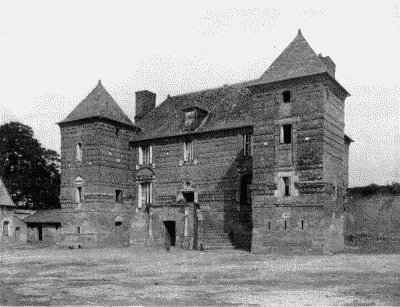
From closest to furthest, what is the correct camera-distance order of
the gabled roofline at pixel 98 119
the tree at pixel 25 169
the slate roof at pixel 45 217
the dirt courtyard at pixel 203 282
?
the dirt courtyard at pixel 203 282
the gabled roofline at pixel 98 119
the slate roof at pixel 45 217
the tree at pixel 25 169

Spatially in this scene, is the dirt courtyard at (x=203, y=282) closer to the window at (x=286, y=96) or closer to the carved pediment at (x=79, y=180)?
the window at (x=286, y=96)

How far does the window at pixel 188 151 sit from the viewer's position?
34.5m

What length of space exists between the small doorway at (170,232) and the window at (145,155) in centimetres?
591

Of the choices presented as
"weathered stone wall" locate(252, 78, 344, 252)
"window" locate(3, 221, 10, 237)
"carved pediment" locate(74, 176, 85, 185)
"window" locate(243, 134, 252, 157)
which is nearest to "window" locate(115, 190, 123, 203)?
"carved pediment" locate(74, 176, 85, 185)

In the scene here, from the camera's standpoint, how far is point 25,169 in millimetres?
53156

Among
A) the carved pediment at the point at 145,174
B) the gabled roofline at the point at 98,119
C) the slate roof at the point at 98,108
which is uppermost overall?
the slate roof at the point at 98,108

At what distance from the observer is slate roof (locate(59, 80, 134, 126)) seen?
35.8 m

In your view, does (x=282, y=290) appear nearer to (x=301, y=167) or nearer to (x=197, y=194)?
(x=301, y=167)

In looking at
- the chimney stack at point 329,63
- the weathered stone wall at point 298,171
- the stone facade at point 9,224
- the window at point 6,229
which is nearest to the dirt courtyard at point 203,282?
the weathered stone wall at point 298,171

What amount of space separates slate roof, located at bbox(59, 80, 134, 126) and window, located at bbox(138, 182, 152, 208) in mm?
4894

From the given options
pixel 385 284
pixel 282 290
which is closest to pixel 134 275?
pixel 282 290

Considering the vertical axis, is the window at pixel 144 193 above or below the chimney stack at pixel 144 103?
below

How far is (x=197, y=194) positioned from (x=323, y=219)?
10.5 m

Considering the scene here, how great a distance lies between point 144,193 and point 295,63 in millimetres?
15429
